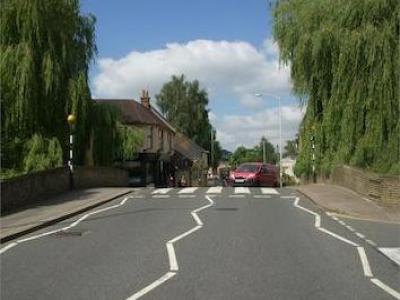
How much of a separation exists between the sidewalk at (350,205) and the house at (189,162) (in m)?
39.1

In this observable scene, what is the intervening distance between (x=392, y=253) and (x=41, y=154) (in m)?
24.6

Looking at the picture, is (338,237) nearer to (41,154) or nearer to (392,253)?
(392,253)

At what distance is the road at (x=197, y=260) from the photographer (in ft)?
31.9

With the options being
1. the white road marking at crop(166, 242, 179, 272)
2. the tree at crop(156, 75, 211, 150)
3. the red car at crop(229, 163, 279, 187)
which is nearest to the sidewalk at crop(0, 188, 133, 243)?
the white road marking at crop(166, 242, 179, 272)

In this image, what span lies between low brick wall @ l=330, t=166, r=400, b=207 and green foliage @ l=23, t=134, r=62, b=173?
44.2ft

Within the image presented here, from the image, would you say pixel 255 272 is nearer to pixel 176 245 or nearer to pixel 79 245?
pixel 176 245

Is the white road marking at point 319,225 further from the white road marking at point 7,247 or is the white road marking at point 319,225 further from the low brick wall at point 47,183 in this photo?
the low brick wall at point 47,183

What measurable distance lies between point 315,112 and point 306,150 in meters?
2.71

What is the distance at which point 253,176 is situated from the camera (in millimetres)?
42000

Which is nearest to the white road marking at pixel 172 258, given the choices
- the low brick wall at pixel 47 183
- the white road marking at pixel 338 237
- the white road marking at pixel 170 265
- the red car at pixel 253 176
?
the white road marking at pixel 170 265

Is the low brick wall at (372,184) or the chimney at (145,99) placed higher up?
the chimney at (145,99)

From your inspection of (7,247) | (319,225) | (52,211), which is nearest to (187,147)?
(52,211)

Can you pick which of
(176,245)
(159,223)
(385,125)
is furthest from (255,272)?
(385,125)

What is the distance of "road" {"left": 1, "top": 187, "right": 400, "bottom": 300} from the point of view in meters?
9.72
